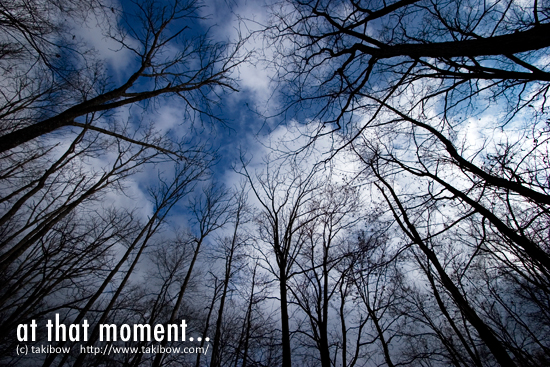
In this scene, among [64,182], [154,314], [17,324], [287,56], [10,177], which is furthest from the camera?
[154,314]

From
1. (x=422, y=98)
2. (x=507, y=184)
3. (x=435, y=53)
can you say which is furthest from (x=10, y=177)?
(x=507, y=184)

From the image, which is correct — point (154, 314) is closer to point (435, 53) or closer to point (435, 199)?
point (435, 199)

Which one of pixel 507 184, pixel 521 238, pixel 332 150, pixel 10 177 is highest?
pixel 10 177

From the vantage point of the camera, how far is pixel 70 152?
6.89 meters

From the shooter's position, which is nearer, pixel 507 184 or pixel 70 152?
pixel 507 184

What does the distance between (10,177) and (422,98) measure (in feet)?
40.4

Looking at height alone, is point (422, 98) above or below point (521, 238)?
above

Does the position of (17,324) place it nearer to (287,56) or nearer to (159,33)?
(159,33)

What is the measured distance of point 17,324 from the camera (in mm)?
6164

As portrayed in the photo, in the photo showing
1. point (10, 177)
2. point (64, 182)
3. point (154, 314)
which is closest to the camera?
point (10, 177)

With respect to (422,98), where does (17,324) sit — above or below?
below

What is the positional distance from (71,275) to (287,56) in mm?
9756

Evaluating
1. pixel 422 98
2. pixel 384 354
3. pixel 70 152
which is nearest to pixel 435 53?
pixel 422 98

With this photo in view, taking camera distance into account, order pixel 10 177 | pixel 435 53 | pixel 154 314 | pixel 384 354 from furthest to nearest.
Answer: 1. pixel 154 314
2. pixel 384 354
3. pixel 10 177
4. pixel 435 53
